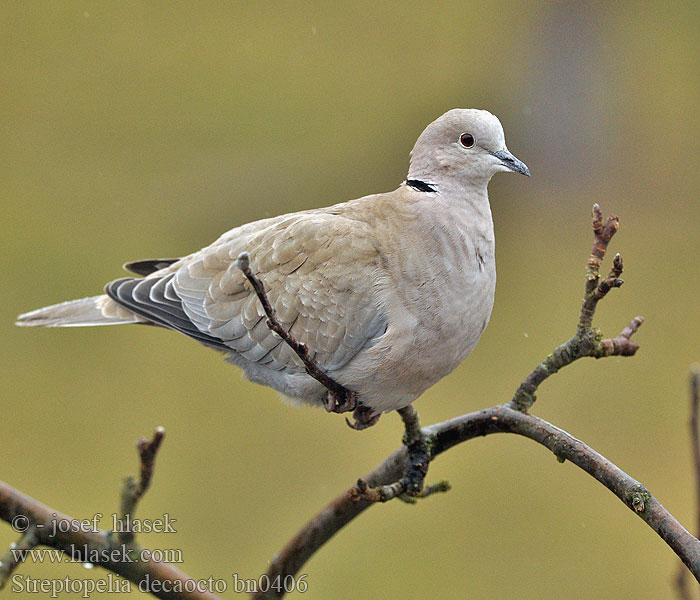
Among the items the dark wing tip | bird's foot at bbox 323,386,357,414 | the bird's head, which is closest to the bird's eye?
the bird's head

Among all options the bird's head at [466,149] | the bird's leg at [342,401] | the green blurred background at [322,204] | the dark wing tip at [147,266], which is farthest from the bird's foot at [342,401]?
the green blurred background at [322,204]

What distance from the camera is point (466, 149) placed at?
4.44ft

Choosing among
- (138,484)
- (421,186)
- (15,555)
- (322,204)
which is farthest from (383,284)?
(322,204)

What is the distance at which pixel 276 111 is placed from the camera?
12.4 ft

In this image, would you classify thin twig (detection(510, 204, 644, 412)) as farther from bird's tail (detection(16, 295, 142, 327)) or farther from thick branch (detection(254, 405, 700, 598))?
bird's tail (detection(16, 295, 142, 327))

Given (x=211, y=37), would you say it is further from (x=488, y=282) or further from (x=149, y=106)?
(x=488, y=282)

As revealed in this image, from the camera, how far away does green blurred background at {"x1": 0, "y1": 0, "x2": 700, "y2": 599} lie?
3.32m

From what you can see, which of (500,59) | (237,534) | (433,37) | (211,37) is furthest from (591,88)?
(237,534)

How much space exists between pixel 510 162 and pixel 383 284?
280mm

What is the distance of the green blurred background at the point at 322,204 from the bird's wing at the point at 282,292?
65.6 inches

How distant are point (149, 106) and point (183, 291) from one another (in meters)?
2.35

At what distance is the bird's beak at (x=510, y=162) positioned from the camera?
1328mm

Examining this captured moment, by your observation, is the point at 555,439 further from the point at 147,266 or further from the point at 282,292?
the point at 147,266

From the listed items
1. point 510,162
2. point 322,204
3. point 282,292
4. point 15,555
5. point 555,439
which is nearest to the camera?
point 15,555
